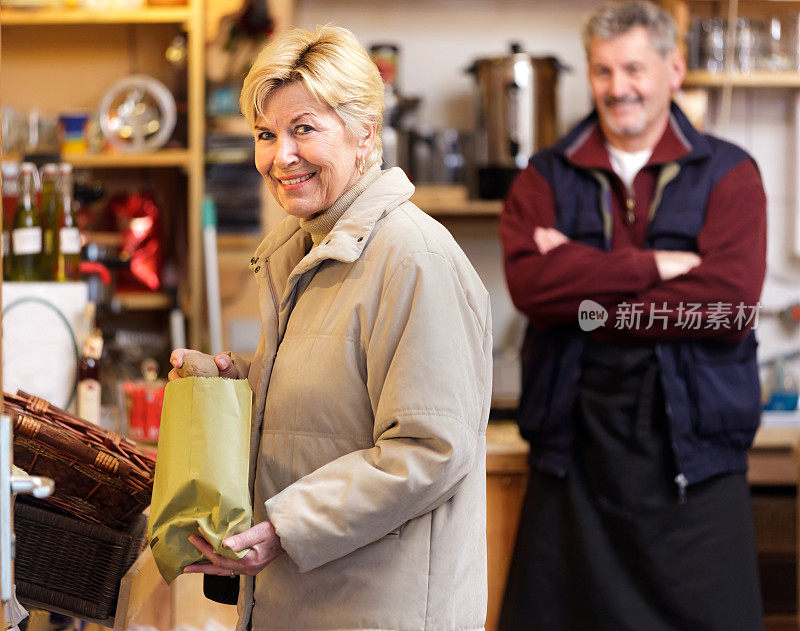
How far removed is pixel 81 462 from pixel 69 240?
3.04 ft

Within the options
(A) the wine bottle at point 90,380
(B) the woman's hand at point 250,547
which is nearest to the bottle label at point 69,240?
(A) the wine bottle at point 90,380

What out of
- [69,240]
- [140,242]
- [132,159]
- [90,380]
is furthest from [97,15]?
[90,380]

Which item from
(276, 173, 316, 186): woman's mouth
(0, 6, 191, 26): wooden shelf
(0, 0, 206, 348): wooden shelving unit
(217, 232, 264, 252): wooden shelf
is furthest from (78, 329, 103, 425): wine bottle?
(0, 6, 191, 26): wooden shelf

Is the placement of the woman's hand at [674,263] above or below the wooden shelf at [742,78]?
below

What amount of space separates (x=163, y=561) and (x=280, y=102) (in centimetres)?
60

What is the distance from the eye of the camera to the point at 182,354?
1406 mm

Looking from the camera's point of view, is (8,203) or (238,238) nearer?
(8,203)

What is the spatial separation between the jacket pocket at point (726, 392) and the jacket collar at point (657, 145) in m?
0.46

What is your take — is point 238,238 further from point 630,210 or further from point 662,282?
point 662,282

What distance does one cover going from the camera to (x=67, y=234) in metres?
2.19

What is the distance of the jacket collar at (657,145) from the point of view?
94.8 inches

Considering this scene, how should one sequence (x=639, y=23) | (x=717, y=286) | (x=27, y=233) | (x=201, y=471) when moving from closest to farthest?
(x=201, y=471) < (x=27, y=233) < (x=717, y=286) < (x=639, y=23)

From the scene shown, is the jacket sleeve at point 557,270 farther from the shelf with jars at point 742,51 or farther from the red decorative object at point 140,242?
the red decorative object at point 140,242

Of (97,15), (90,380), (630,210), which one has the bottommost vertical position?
(90,380)
